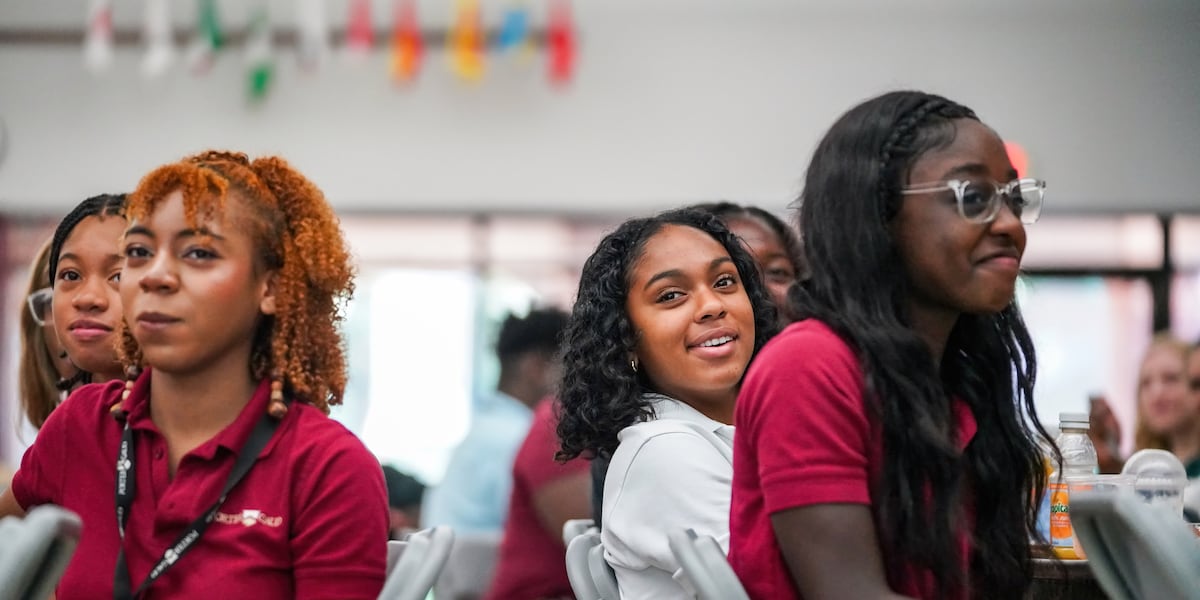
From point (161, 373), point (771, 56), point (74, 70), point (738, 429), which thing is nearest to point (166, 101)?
point (74, 70)

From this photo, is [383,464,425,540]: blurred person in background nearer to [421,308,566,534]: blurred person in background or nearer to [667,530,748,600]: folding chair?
[421,308,566,534]: blurred person in background

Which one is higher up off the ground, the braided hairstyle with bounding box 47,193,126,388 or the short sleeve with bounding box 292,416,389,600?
the braided hairstyle with bounding box 47,193,126,388

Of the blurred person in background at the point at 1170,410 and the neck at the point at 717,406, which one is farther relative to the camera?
the blurred person in background at the point at 1170,410

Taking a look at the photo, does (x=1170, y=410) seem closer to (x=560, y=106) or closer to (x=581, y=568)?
(x=581, y=568)

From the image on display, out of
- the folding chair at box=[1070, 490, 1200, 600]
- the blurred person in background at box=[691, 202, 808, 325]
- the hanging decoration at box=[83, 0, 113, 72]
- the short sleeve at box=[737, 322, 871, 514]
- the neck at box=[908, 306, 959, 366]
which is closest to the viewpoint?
the folding chair at box=[1070, 490, 1200, 600]

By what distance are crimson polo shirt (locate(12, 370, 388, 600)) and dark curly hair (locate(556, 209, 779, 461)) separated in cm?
49

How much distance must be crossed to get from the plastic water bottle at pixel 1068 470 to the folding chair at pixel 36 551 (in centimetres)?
146

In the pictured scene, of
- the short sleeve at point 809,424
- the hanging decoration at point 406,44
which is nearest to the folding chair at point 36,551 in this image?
the short sleeve at point 809,424

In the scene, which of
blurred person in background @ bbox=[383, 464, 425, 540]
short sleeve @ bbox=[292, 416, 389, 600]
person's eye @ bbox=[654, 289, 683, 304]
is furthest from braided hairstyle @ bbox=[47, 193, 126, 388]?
blurred person in background @ bbox=[383, 464, 425, 540]

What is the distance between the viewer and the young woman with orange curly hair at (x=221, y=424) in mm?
1561

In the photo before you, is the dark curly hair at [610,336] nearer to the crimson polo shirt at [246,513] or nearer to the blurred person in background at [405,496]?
the crimson polo shirt at [246,513]

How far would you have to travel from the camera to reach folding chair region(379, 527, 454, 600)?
54.9 inches

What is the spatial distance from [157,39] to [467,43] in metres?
1.52


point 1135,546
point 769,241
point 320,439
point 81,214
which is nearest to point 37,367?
point 81,214
